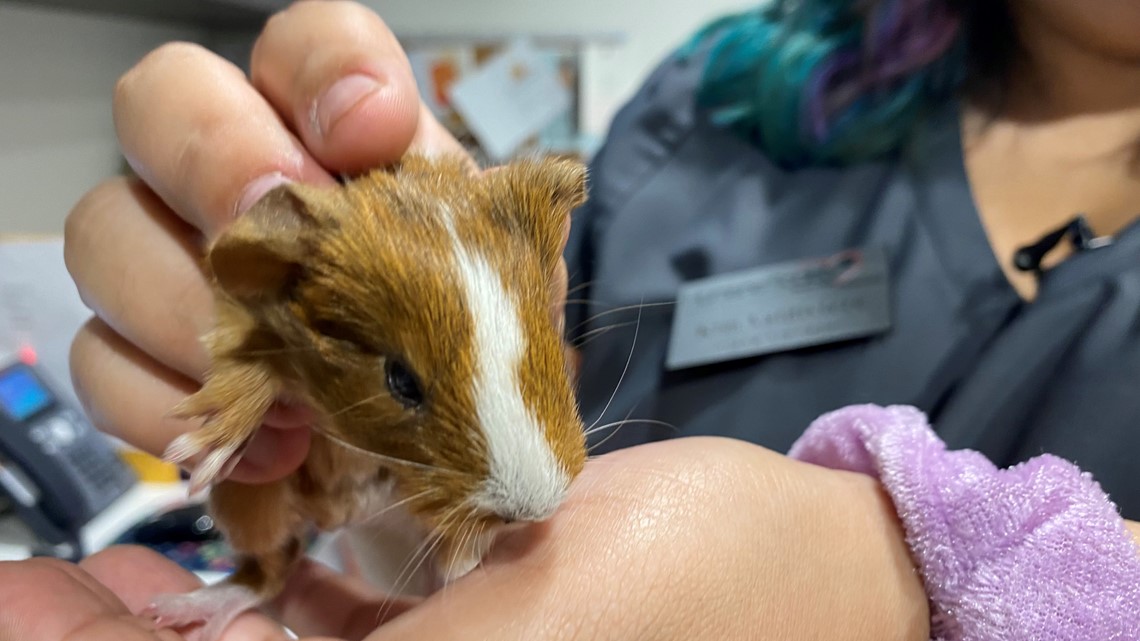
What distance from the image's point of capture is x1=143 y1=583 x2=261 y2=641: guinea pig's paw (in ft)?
2.41

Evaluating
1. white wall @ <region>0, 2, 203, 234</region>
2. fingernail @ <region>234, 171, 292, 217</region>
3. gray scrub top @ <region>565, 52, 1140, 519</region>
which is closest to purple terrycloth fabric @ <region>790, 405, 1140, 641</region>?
gray scrub top @ <region>565, 52, 1140, 519</region>

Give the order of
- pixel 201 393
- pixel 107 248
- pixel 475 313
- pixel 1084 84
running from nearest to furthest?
pixel 475 313, pixel 201 393, pixel 107 248, pixel 1084 84

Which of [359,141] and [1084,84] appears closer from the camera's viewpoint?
[359,141]

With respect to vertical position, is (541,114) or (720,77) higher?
(720,77)

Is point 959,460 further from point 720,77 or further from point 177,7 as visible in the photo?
point 177,7

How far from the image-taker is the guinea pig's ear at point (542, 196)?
2.11 feet

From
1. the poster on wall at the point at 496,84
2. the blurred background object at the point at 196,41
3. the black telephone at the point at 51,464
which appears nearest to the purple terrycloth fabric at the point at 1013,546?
the blurred background object at the point at 196,41

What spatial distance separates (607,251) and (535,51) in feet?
5.75

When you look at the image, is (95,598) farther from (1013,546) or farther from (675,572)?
(1013,546)

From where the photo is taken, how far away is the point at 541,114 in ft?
9.28

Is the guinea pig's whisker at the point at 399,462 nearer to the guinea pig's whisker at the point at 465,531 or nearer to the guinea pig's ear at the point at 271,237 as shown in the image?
the guinea pig's whisker at the point at 465,531

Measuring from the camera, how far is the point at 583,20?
2752 millimetres

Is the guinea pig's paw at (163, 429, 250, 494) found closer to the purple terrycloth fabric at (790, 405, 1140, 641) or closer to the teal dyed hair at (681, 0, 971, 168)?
the purple terrycloth fabric at (790, 405, 1140, 641)

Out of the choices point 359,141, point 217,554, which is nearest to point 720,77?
point 359,141
